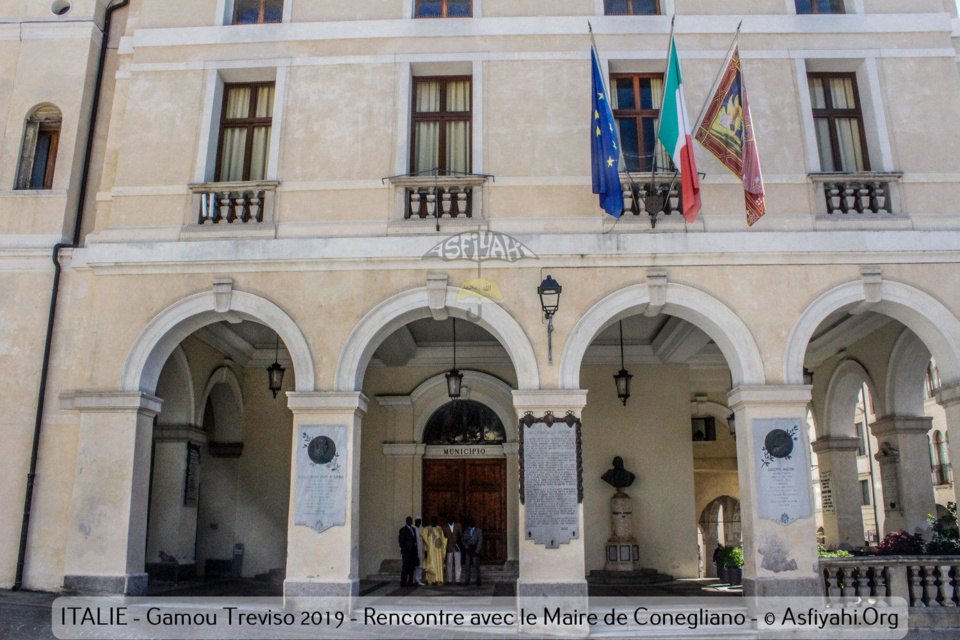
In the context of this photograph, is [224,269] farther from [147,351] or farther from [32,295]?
[32,295]

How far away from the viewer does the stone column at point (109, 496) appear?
1062 centimetres

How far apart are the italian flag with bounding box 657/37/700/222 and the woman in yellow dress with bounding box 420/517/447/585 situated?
6.96m

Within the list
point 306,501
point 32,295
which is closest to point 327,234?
point 306,501

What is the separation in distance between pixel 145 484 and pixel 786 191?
986 cm

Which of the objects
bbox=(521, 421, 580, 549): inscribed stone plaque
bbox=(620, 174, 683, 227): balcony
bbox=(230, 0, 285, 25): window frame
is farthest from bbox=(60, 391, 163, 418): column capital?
bbox=(620, 174, 683, 227): balcony

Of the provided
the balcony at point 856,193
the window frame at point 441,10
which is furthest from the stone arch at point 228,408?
the balcony at point 856,193

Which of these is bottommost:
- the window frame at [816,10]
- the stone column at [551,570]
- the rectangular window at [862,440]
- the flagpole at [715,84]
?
the stone column at [551,570]

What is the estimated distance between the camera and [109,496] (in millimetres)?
10859

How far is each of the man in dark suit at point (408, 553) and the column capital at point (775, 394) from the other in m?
6.18

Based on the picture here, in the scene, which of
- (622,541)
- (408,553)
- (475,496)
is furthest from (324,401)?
(622,541)

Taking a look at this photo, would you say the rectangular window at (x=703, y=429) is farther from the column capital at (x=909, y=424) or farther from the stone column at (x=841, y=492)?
the column capital at (x=909, y=424)

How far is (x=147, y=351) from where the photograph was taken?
37.1 ft

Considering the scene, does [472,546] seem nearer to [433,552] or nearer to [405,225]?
[433,552]

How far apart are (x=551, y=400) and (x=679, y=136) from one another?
388 centimetres
